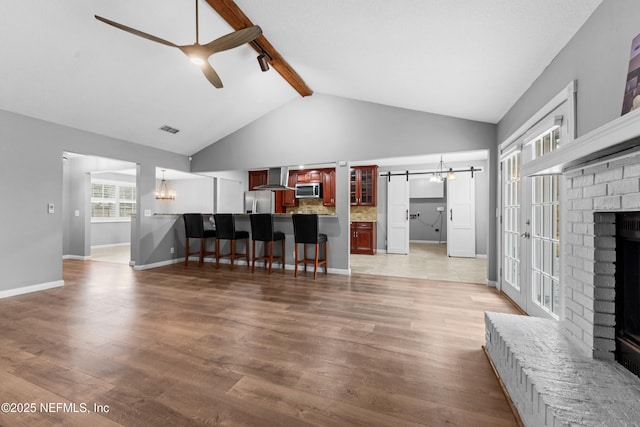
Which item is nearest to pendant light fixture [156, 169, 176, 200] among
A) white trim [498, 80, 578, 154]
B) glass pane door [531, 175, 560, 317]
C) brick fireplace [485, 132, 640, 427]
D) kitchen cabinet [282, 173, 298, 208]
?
kitchen cabinet [282, 173, 298, 208]

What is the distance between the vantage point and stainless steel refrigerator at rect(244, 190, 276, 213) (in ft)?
25.0

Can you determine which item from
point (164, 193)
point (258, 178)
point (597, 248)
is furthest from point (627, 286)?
point (164, 193)

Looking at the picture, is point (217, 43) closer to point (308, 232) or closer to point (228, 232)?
point (308, 232)

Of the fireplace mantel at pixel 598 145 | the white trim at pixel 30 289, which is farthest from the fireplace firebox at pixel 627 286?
the white trim at pixel 30 289

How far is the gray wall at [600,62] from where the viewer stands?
4.67ft

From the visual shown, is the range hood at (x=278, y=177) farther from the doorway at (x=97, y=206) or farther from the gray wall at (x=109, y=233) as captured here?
the gray wall at (x=109, y=233)

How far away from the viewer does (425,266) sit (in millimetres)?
5367

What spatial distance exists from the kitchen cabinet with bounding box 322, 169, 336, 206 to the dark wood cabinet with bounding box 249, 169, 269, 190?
5.61ft

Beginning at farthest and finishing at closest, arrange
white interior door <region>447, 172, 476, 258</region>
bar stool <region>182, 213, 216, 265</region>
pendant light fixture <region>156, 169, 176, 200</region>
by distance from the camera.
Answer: pendant light fixture <region>156, 169, 176, 200</region> → white interior door <region>447, 172, 476, 258</region> → bar stool <region>182, 213, 216, 265</region>

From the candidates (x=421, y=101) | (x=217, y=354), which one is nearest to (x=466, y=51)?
(x=421, y=101)

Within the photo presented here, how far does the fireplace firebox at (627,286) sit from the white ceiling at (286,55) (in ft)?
4.51

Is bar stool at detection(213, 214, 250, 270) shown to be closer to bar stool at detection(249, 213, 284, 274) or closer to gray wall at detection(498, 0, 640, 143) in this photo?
bar stool at detection(249, 213, 284, 274)

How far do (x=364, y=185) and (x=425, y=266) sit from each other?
2661 mm

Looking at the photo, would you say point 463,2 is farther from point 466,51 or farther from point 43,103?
point 43,103
